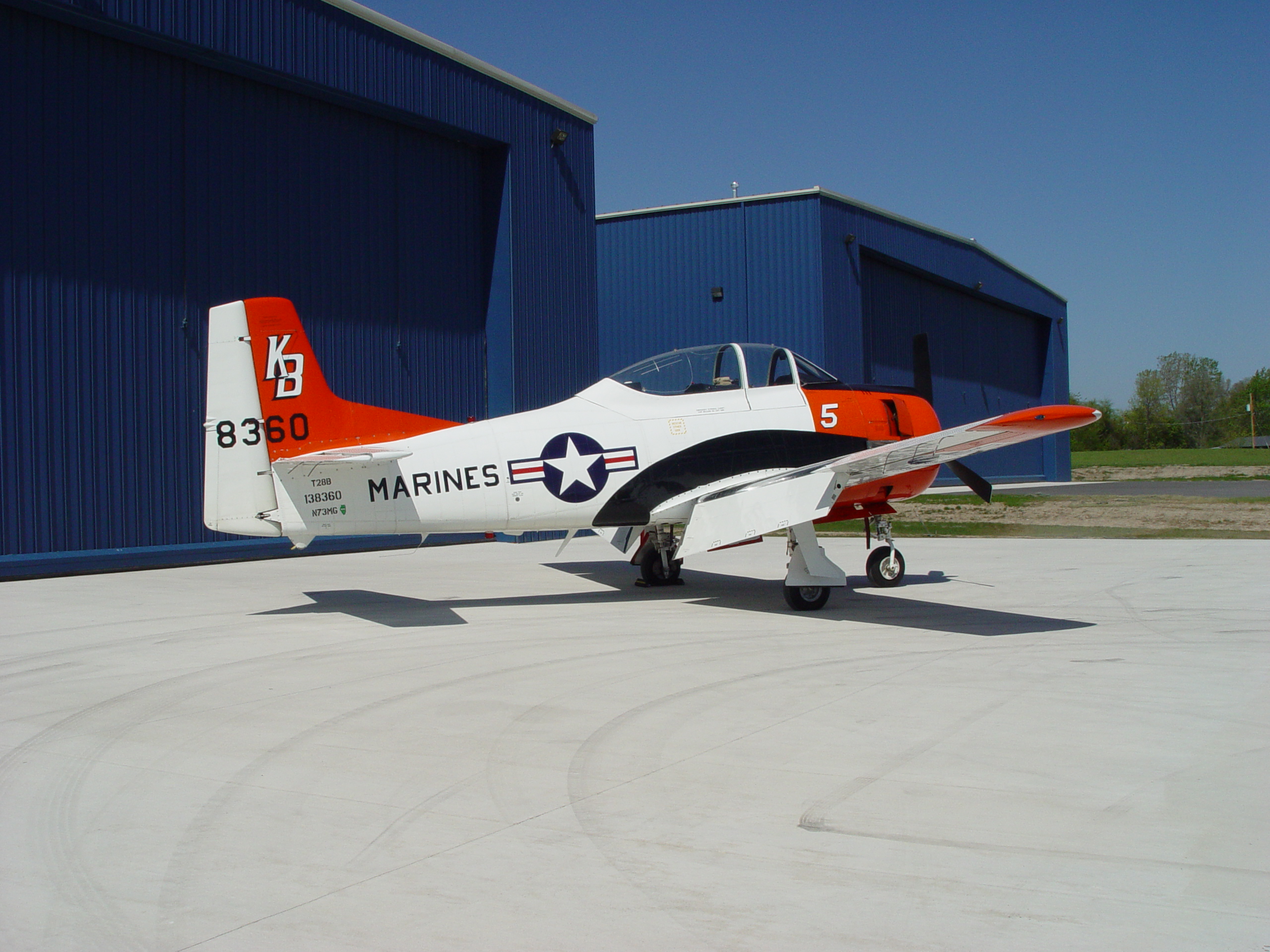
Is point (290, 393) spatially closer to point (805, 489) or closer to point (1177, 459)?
point (805, 489)

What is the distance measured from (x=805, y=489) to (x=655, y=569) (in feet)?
10.9

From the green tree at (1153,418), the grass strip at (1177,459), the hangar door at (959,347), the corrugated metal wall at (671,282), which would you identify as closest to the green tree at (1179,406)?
the green tree at (1153,418)

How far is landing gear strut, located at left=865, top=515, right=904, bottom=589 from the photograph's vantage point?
11.9 metres

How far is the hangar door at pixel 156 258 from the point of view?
45.3 feet

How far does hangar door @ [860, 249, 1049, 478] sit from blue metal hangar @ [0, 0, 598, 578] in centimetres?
1721

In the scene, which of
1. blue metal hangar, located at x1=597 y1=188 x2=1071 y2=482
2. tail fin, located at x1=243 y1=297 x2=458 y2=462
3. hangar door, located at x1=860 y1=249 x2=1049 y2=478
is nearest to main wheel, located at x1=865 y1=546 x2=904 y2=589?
tail fin, located at x1=243 y1=297 x2=458 y2=462

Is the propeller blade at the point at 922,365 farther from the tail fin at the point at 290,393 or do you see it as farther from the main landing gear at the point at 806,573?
the tail fin at the point at 290,393

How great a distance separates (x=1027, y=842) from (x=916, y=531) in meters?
18.5

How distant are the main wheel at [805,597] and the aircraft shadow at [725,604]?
7 centimetres

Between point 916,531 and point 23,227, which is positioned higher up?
point 23,227

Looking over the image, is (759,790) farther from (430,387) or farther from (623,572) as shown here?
(430,387)

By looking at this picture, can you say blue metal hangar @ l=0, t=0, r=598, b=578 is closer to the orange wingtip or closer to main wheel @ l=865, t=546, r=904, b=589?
main wheel @ l=865, t=546, r=904, b=589

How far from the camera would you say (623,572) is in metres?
14.0

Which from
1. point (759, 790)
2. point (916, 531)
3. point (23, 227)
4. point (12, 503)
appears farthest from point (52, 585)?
point (916, 531)
